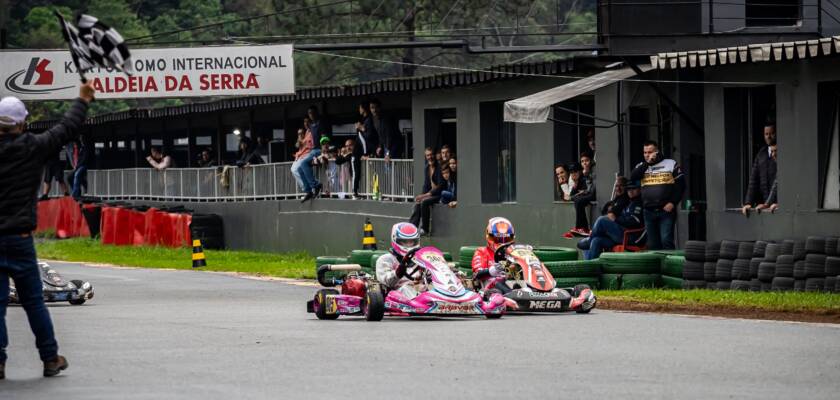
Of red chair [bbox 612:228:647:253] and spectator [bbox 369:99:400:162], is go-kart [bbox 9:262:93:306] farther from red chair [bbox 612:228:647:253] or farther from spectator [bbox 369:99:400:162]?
spectator [bbox 369:99:400:162]

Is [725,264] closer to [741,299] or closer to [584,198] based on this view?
[741,299]

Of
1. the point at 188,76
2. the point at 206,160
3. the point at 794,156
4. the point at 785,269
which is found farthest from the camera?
the point at 206,160

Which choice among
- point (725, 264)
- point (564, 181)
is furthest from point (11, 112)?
point (564, 181)

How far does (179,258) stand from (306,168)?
3242 mm

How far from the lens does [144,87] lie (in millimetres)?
32062

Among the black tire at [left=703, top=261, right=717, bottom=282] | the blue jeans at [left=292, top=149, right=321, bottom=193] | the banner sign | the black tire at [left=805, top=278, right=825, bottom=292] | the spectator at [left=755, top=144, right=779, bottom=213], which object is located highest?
the banner sign

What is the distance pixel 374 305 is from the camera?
53.3 feet

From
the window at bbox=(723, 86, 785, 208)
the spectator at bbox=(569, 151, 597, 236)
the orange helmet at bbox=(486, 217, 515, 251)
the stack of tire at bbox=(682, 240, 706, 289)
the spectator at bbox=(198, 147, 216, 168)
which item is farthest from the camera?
the spectator at bbox=(198, 147, 216, 168)

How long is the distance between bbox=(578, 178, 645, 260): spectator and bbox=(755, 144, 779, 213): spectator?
1.95 meters

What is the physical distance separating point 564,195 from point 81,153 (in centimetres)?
2422

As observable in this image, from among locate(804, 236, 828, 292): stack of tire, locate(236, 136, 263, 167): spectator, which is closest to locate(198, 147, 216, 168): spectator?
locate(236, 136, 263, 167): spectator

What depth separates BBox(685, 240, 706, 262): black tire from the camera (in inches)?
776

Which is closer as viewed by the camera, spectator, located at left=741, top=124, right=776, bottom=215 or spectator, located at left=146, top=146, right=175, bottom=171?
spectator, located at left=741, top=124, right=776, bottom=215

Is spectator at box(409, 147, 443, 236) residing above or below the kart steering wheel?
above
